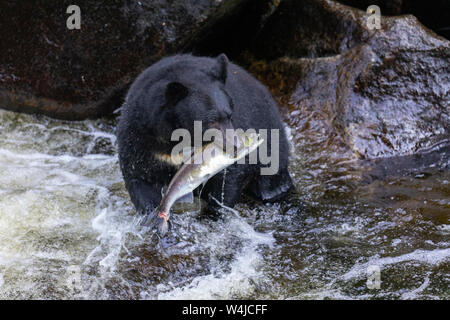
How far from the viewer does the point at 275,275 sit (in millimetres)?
5250

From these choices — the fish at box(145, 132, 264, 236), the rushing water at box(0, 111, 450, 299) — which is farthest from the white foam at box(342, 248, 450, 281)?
the fish at box(145, 132, 264, 236)

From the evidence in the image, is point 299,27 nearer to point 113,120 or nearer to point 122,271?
point 113,120

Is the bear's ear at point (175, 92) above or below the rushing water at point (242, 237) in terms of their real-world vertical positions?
above

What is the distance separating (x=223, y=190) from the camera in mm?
5938

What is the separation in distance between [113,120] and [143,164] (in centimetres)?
279

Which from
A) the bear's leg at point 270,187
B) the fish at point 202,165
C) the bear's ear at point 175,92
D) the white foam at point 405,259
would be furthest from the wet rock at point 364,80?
the bear's ear at point 175,92

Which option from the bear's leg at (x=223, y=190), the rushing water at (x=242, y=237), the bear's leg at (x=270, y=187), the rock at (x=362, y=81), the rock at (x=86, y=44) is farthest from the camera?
the rock at (x=86, y=44)

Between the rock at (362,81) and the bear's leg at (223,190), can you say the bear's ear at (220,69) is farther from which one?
the rock at (362,81)

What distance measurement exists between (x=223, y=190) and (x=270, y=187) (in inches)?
35.3

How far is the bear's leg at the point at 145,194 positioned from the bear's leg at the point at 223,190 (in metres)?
0.51

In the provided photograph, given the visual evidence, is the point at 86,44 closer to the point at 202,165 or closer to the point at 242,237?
the point at 242,237

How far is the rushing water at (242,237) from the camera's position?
509cm

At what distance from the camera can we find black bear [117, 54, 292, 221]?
5.01 metres

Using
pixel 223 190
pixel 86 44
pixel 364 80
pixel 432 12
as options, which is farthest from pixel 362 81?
pixel 86 44
